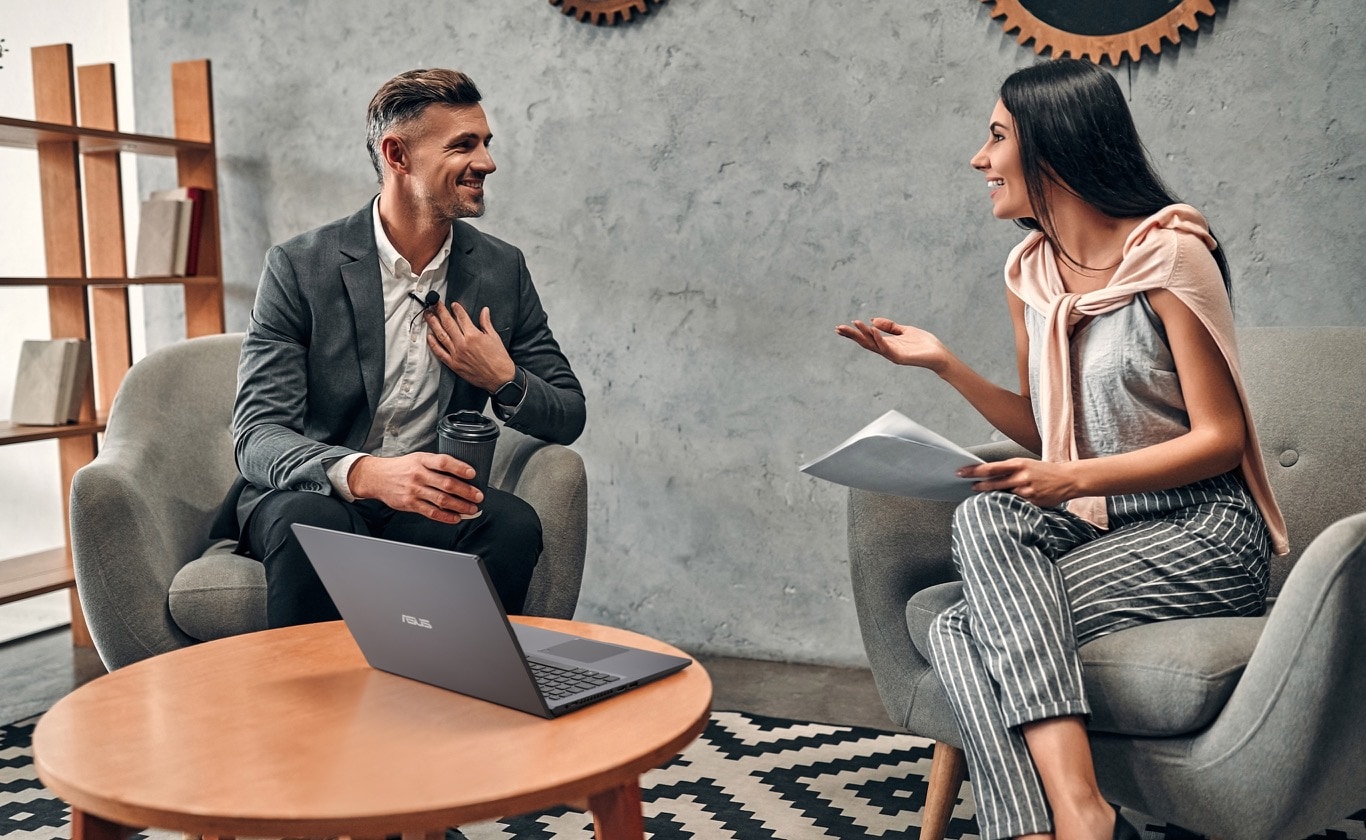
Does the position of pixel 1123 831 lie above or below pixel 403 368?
below

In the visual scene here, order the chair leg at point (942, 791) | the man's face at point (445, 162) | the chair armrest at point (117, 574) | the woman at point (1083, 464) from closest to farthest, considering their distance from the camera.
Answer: the woman at point (1083, 464) → the chair leg at point (942, 791) → the chair armrest at point (117, 574) → the man's face at point (445, 162)

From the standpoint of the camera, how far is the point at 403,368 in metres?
2.03

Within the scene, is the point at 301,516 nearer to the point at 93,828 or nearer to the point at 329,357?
the point at 329,357

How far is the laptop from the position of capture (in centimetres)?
109

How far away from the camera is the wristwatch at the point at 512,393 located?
6.46 feet

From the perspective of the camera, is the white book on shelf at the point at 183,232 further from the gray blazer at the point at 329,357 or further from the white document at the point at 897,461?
the white document at the point at 897,461

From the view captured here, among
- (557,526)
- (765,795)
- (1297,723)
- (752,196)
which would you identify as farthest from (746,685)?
(1297,723)

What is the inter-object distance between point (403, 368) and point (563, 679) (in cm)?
95

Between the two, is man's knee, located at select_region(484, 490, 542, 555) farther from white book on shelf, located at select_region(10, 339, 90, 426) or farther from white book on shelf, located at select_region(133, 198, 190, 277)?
white book on shelf, located at select_region(133, 198, 190, 277)

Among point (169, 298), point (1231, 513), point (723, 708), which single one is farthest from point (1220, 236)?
point (169, 298)

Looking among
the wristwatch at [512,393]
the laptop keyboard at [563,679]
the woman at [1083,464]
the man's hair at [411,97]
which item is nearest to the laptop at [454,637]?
the laptop keyboard at [563,679]

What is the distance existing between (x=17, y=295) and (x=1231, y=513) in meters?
3.34

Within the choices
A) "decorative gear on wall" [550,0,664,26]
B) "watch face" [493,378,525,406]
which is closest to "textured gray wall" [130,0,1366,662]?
"decorative gear on wall" [550,0,664,26]

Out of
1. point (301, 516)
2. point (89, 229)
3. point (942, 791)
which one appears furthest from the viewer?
point (89, 229)
